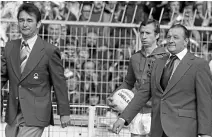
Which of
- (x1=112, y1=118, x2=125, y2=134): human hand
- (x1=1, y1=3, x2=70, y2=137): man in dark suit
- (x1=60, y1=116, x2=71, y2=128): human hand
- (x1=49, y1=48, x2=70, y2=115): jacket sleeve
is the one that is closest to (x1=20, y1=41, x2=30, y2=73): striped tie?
(x1=1, y1=3, x2=70, y2=137): man in dark suit

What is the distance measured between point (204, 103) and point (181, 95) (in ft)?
0.87

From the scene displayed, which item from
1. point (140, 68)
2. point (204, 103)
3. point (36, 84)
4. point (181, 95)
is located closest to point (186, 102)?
point (181, 95)

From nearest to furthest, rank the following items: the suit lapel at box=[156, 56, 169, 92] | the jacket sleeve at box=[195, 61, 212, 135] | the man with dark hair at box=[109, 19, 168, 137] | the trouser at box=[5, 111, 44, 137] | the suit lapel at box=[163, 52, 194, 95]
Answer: the jacket sleeve at box=[195, 61, 212, 135] < the suit lapel at box=[163, 52, 194, 95] < the suit lapel at box=[156, 56, 169, 92] < the trouser at box=[5, 111, 44, 137] < the man with dark hair at box=[109, 19, 168, 137]

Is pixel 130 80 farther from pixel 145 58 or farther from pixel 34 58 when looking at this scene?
pixel 34 58

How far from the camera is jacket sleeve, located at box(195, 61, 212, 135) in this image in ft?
19.3

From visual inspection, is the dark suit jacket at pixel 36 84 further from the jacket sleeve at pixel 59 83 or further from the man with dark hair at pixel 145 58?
the man with dark hair at pixel 145 58

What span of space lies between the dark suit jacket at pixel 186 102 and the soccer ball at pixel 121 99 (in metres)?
1.46

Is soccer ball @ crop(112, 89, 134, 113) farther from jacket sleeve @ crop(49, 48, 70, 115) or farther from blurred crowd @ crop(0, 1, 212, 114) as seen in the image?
blurred crowd @ crop(0, 1, 212, 114)

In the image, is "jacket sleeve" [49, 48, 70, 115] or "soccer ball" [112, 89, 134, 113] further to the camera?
"soccer ball" [112, 89, 134, 113]

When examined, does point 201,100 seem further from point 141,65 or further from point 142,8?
point 142,8

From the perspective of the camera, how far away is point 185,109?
6008mm

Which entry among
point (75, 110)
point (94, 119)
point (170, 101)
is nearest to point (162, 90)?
point (170, 101)

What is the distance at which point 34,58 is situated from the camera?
658cm

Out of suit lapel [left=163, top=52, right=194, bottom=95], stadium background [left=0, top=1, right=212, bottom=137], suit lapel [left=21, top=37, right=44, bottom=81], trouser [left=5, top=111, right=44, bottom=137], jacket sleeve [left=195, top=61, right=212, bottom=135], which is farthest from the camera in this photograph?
Answer: stadium background [left=0, top=1, right=212, bottom=137]
